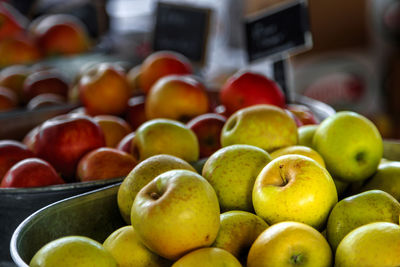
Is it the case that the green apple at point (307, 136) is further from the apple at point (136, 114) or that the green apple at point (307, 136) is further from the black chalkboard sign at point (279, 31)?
the apple at point (136, 114)

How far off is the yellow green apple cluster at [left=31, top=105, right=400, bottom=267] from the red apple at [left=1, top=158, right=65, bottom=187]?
31cm

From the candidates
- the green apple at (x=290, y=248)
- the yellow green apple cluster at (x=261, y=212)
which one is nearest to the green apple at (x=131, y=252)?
the yellow green apple cluster at (x=261, y=212)

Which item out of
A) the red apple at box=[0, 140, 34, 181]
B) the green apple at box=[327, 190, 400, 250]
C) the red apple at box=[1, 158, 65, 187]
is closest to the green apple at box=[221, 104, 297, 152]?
the green apple at box=[327, 190, 400, 250]

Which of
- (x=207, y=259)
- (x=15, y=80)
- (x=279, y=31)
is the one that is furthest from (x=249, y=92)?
(x=15, y=80)

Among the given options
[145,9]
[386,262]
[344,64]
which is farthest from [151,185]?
[145,9]

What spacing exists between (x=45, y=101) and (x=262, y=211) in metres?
1.23

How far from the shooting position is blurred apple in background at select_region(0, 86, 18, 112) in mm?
1825

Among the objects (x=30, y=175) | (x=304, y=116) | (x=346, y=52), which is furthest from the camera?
(x=346, y=52)

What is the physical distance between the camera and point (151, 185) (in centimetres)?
74

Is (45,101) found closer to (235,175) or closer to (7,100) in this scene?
(7,100)

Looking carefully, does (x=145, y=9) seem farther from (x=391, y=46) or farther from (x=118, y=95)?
(x=118, y=95)

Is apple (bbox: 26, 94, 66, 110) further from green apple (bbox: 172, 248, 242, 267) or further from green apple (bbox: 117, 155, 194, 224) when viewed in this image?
green apple (bbox: 172, 248, 242, 267)

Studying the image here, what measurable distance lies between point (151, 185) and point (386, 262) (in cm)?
33

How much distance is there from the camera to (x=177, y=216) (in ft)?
2.25
